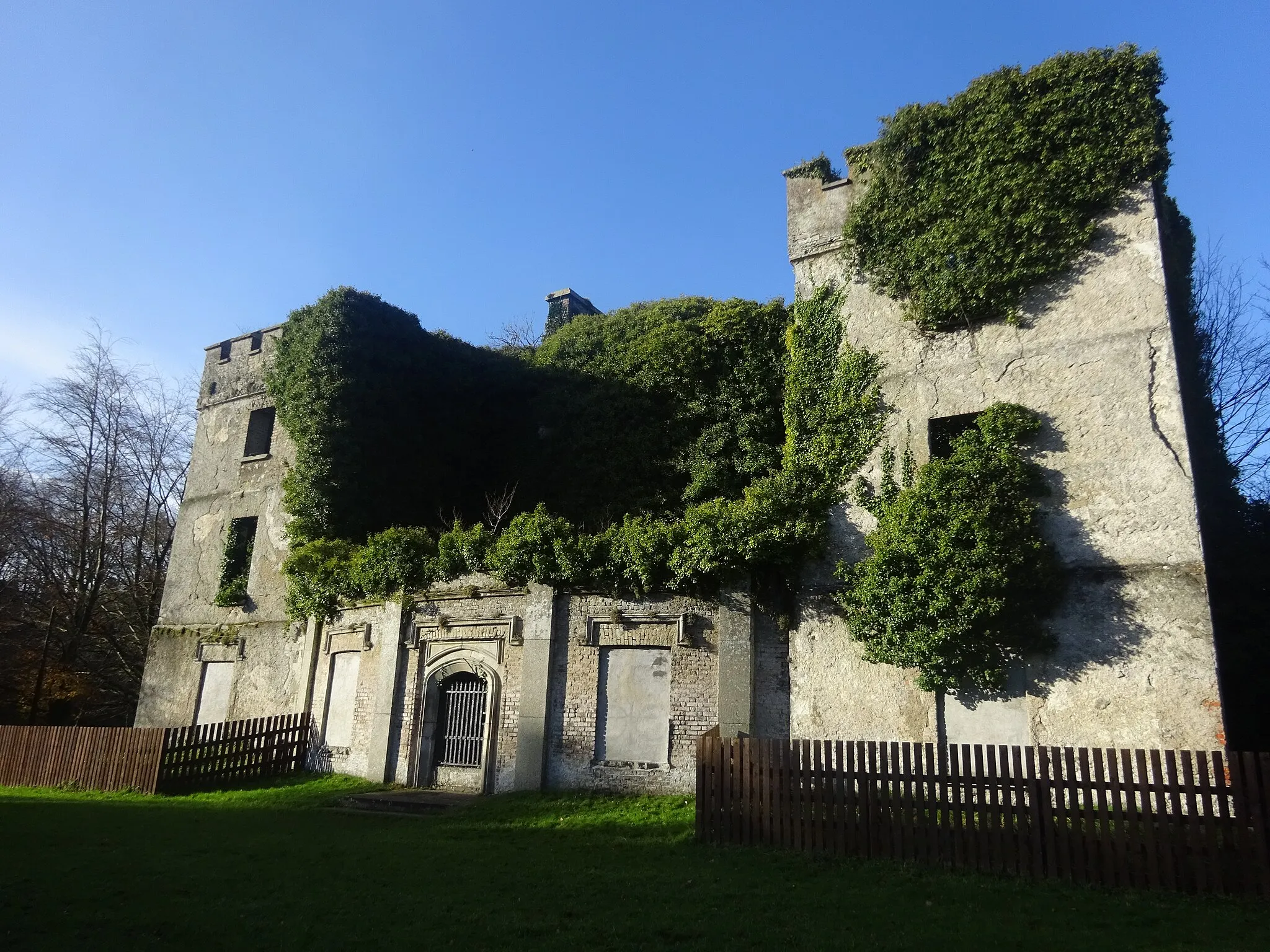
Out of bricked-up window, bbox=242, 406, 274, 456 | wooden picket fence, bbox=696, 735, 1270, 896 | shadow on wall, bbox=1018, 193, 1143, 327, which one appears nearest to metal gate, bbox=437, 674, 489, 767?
wooden picket fence, bbox=696, 735, 1270, 896

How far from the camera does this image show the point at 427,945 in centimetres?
658

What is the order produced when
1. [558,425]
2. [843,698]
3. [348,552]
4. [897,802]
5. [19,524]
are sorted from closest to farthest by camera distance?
[897,802]
[843,698]
[348,552]
[558,425]
[19,524]

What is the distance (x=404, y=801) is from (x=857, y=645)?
7636mm

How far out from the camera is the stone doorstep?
14.1m

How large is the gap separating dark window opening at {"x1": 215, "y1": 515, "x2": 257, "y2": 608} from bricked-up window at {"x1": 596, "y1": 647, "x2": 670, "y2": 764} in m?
11.6

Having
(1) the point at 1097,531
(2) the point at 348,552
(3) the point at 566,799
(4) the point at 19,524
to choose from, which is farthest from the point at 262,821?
(4) the point at 19,524

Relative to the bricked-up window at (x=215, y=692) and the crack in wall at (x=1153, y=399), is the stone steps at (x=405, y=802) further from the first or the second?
the crack in wall at (x=1153, y=399)

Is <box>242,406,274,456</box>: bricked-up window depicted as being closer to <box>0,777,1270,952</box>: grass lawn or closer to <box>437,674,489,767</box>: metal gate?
<box>437,674,489,767</box>: metal gate

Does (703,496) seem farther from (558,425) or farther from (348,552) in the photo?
(348,552)

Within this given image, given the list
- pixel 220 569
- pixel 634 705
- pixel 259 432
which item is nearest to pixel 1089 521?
pixel 634 705

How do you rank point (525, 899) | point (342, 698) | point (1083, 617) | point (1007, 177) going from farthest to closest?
1. point (342, 698)
2. point (1007, 177)
3. point (1083, 617)
4. point (525, 899)

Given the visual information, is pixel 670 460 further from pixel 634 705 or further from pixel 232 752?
pixel 232 752

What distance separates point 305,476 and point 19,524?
1518cm

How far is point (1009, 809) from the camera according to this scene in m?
9.13
